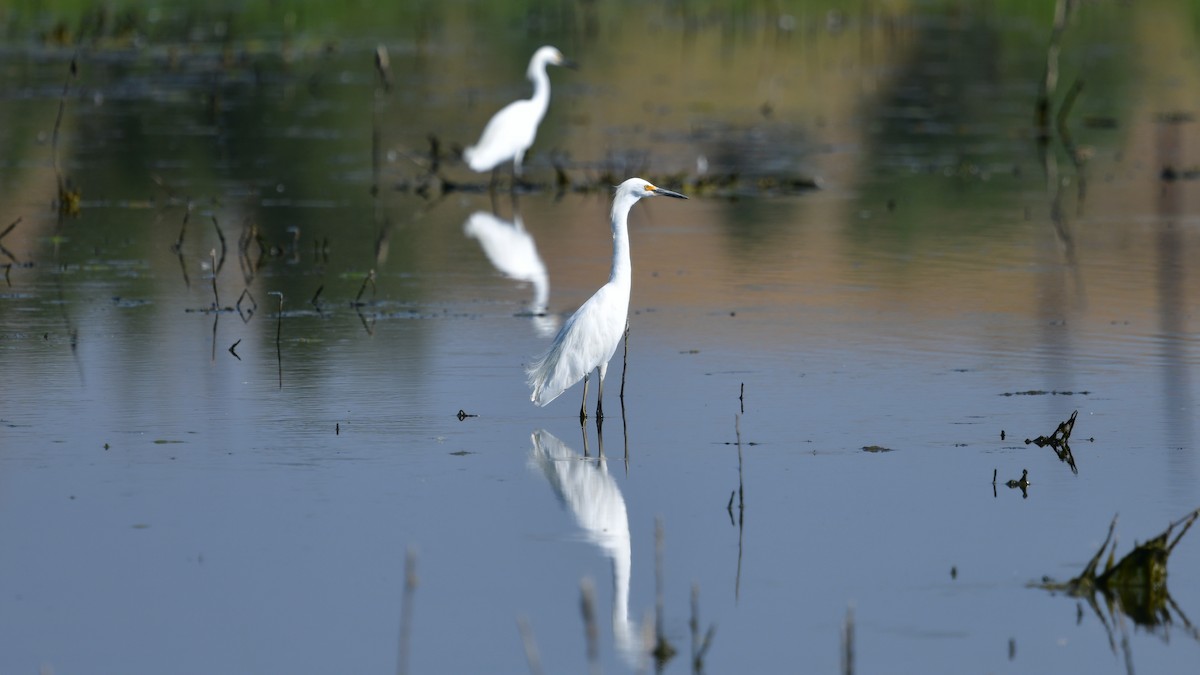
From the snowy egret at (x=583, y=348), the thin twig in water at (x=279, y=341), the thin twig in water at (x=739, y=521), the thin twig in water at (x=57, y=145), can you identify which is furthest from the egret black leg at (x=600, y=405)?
the thin twig in water at (x=57, y=145)

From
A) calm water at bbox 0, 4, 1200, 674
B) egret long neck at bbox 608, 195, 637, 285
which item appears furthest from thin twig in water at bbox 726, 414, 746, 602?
egret long neck at bbox 608, 195, 637, 285

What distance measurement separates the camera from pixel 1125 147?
18.5 m

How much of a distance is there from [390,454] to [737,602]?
7.04ft

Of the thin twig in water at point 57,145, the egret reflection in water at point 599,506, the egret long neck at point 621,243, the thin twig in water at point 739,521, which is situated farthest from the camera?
the thin twig in water at point 57,145

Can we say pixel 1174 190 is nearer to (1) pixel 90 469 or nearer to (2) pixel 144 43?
(1) pixel 90 469

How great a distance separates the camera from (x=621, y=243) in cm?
799

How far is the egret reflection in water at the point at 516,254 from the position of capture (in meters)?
10.3

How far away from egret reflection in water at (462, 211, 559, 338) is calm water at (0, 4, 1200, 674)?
0.06 m

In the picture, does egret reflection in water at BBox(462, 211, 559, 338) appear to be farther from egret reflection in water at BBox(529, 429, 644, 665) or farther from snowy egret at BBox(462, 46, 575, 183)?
egret reflection in water at BBox(529, 429, 644, 665)

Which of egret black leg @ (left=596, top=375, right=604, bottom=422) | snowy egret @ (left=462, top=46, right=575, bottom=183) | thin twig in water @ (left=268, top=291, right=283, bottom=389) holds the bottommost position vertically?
egret black leg @ (left=596, top=375, right=604, bottom=422)

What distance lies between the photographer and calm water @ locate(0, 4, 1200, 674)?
5.29 meters

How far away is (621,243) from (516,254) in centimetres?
460

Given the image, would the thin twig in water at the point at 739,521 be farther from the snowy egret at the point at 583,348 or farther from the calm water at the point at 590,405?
the snowy egret at the point at 583,348

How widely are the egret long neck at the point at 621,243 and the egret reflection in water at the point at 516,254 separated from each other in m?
1.61
